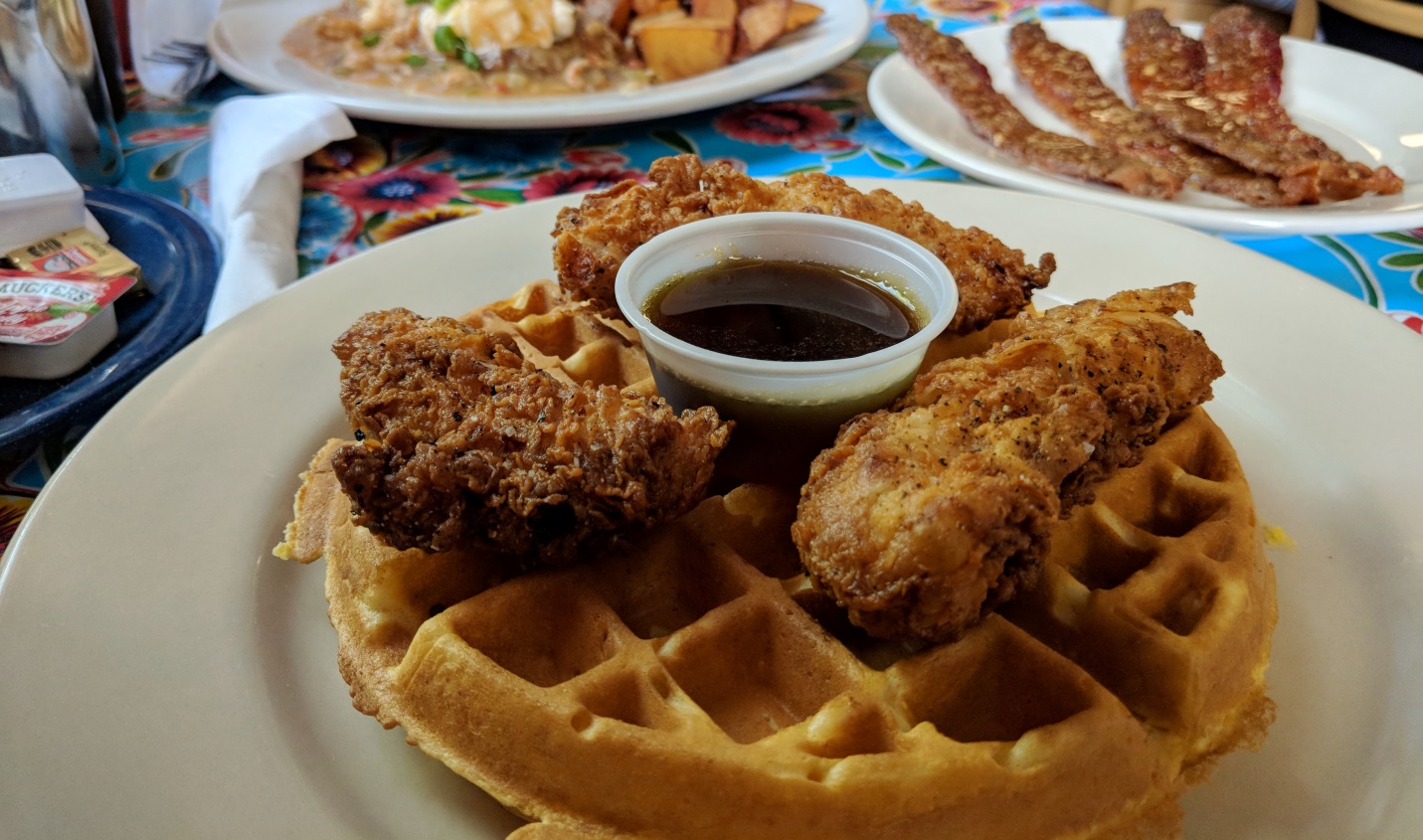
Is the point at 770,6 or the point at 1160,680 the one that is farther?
the point at 770,6

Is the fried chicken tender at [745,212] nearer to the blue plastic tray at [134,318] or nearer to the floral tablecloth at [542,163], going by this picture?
the blue plastic tray at [134,318]

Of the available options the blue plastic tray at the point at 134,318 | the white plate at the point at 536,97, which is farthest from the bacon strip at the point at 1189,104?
the blue plastic tray at the point at 134,318

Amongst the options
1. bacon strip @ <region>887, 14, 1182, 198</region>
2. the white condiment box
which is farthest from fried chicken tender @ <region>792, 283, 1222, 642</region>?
the white condiment box

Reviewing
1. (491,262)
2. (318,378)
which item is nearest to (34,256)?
(318,378)

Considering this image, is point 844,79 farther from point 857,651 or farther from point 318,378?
point 857,651

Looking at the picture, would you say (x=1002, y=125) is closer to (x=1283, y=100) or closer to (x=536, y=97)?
(x=1283, y=100)

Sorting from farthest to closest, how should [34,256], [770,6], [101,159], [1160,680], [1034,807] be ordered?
1. [770,6]
2. [101,159]
3. [34,256]
4. [1160,680]
5. [1034,807]
